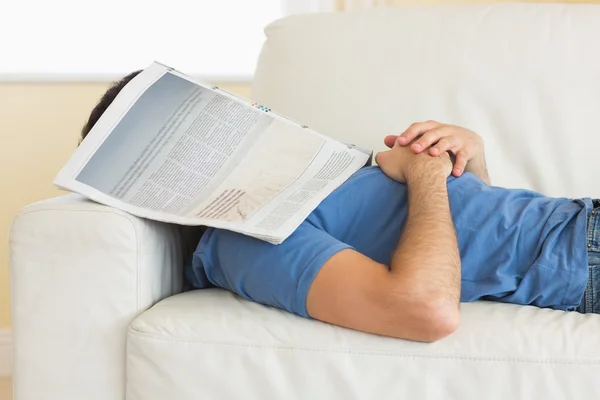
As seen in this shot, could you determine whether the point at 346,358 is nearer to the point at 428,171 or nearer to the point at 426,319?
the point at 426,319

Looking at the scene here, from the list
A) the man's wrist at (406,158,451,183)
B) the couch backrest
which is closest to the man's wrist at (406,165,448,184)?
the man's wrist at (406,158,451,183)

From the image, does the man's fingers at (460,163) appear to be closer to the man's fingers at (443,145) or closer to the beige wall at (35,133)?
the man's fingers at (443,145)

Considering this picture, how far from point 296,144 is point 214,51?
1052 millimetres

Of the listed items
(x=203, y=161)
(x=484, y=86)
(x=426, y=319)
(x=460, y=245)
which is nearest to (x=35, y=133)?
(x=203, y=161)

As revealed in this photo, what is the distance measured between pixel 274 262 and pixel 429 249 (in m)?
0.21

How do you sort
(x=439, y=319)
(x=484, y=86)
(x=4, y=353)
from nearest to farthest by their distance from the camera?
(x=439, y=319) < (x=484, y=86) < (x=4, y=353)

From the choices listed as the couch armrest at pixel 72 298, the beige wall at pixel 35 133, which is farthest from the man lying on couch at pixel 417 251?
the beige wall at pixel 35 133

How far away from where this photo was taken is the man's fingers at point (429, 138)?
1205mm

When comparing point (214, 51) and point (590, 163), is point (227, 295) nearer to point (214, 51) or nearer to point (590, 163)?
point (590, 163)

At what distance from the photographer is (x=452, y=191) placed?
1174mm

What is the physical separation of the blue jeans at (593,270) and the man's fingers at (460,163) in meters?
0.22

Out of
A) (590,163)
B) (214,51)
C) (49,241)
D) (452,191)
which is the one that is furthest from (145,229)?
(214,51)

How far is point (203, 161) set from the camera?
116 cm

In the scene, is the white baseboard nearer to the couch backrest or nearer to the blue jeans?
the couch backrest
